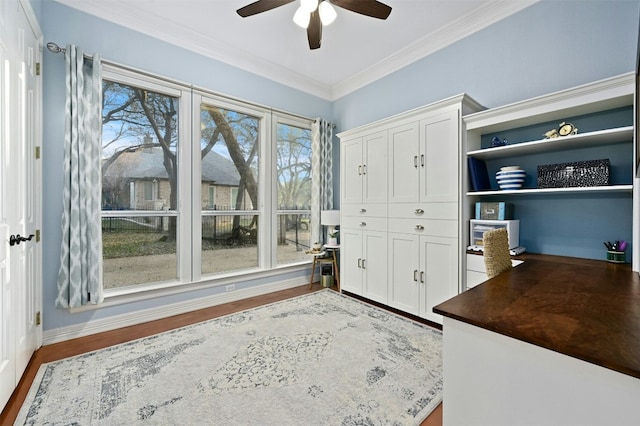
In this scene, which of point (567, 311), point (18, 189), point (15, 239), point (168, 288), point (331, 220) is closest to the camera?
point (567, 311)

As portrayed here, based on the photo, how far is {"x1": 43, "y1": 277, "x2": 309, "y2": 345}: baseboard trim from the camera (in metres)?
2.39

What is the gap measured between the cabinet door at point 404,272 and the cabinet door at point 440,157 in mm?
498

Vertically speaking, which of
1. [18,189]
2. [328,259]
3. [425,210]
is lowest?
[328,259]

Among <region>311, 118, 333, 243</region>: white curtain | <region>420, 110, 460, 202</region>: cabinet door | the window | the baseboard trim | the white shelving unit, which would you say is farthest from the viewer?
<region>311, 118, 333, 243</region>: white curtain

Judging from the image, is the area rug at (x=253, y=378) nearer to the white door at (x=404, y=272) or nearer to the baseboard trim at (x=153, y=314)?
the white door at (x=404, y=272)

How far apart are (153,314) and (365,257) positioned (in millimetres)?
2384

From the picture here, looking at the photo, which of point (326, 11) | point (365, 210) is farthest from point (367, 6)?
point (365, 210)

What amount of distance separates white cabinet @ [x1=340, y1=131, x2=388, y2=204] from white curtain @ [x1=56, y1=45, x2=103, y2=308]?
260 cm

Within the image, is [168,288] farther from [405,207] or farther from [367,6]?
[367,6]

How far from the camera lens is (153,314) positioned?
2842mm


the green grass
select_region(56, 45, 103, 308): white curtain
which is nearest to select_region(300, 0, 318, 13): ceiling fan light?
select_region(56, 45, 103, 308): white curtain

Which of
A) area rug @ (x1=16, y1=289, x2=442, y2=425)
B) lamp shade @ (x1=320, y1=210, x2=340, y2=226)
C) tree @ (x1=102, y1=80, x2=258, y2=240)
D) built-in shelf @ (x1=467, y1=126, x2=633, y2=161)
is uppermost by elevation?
tree @ (x1=102, y1=80, x2=258, y2=240)

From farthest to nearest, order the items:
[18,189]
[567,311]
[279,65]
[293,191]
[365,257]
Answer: [293,191] → [279,65] → [365,257] → [18,189] → [567,311]

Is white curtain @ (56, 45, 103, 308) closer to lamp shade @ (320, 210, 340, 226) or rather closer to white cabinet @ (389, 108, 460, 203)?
lamp shade @ (320, 210, 340, 226)
